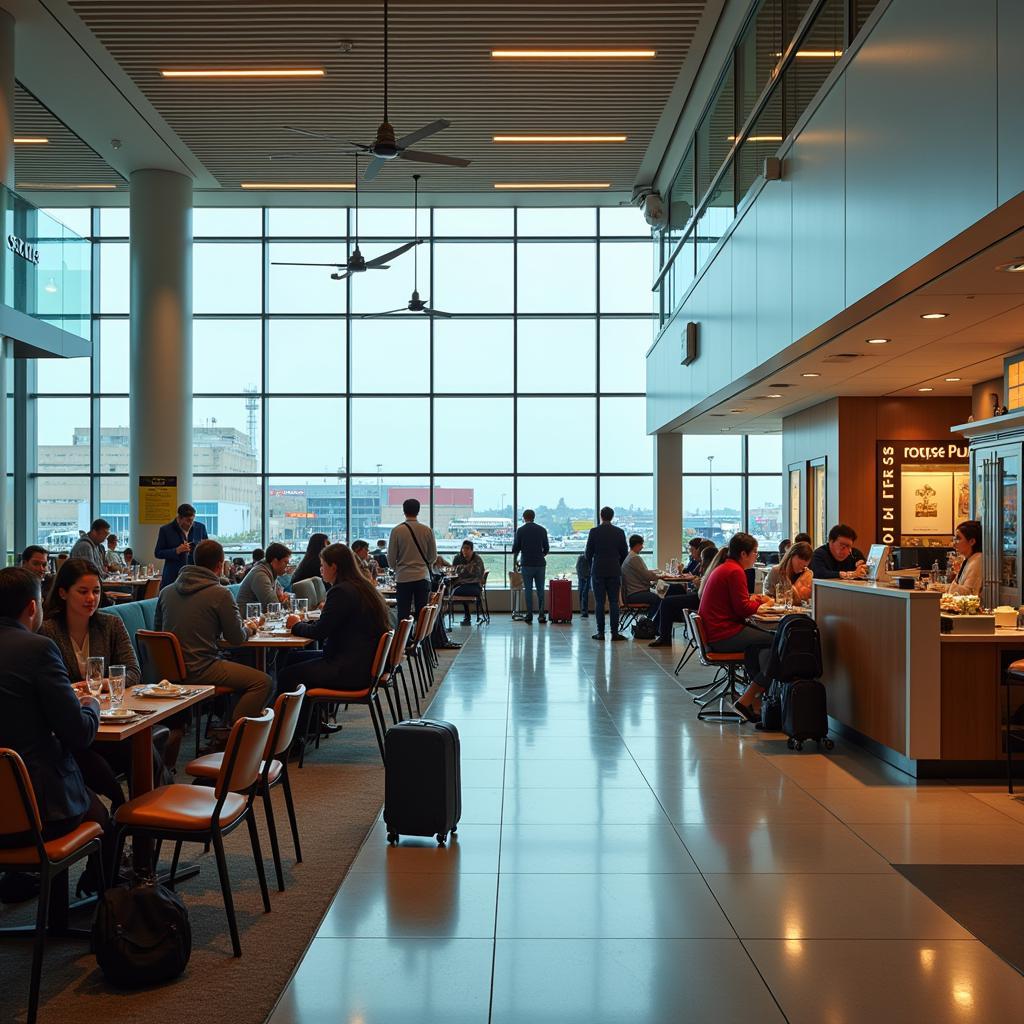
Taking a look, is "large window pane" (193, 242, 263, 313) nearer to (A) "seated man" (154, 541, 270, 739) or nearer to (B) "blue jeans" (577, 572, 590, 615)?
(B) "blue jeans" (577, 572, 590, 615)

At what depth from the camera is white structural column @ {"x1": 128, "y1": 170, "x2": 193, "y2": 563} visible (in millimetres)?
14688

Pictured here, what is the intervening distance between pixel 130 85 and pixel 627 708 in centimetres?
893

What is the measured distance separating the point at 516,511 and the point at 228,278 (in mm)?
6401

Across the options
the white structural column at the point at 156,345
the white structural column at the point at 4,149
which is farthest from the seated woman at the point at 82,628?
the white structural column at the point at 156,345

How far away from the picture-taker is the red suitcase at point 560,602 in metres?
16.5

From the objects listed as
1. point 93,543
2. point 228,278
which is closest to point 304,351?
point 228,278

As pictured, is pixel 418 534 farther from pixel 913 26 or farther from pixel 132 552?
pixel 913 26

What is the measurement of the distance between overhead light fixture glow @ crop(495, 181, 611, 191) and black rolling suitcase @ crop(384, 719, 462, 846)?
489 inches

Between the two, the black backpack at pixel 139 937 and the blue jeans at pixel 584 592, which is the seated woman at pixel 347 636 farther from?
the blue jeans at pixel 584 592

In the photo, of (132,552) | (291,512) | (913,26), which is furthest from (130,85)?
(913,26)

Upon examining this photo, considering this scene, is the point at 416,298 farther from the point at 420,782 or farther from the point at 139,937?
the point at 139,937

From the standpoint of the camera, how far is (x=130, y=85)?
11.9 metres

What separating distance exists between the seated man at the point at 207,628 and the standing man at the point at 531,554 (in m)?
9.38

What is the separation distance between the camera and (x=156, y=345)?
14.7m
